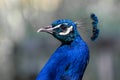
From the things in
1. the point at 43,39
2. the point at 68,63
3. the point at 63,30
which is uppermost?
the point at 63,30

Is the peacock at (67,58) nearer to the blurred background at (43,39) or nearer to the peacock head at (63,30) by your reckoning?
the peacock head at (63,30)

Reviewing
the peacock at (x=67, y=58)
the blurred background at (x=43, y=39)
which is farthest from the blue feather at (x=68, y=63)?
the blurred background at (x=43, y=39)

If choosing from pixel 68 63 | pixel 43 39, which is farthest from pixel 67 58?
pixel 43 39

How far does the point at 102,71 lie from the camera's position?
20.3ft

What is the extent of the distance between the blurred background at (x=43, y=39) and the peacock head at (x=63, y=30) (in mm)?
3876

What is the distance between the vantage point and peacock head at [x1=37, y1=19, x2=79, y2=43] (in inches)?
72.6

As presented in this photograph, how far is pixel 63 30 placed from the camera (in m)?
1.86

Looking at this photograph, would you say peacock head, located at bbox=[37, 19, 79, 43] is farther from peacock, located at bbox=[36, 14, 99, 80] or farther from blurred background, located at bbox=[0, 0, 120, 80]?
blurred background, located at bbox=[0, 0, 120, 80]

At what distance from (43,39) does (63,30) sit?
451 centimetres

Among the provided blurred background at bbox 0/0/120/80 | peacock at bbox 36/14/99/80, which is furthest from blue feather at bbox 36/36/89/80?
blurred background at bbox 0/0/120/80

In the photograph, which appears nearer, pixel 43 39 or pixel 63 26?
pixel 63 26

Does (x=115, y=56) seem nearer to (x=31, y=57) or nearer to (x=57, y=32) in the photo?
(x=31, y=57)

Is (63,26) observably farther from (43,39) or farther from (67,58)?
(43,39)

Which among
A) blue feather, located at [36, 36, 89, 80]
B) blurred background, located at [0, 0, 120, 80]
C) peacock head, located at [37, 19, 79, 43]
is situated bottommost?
blurred background, located at [0, 0, 120, 80]
